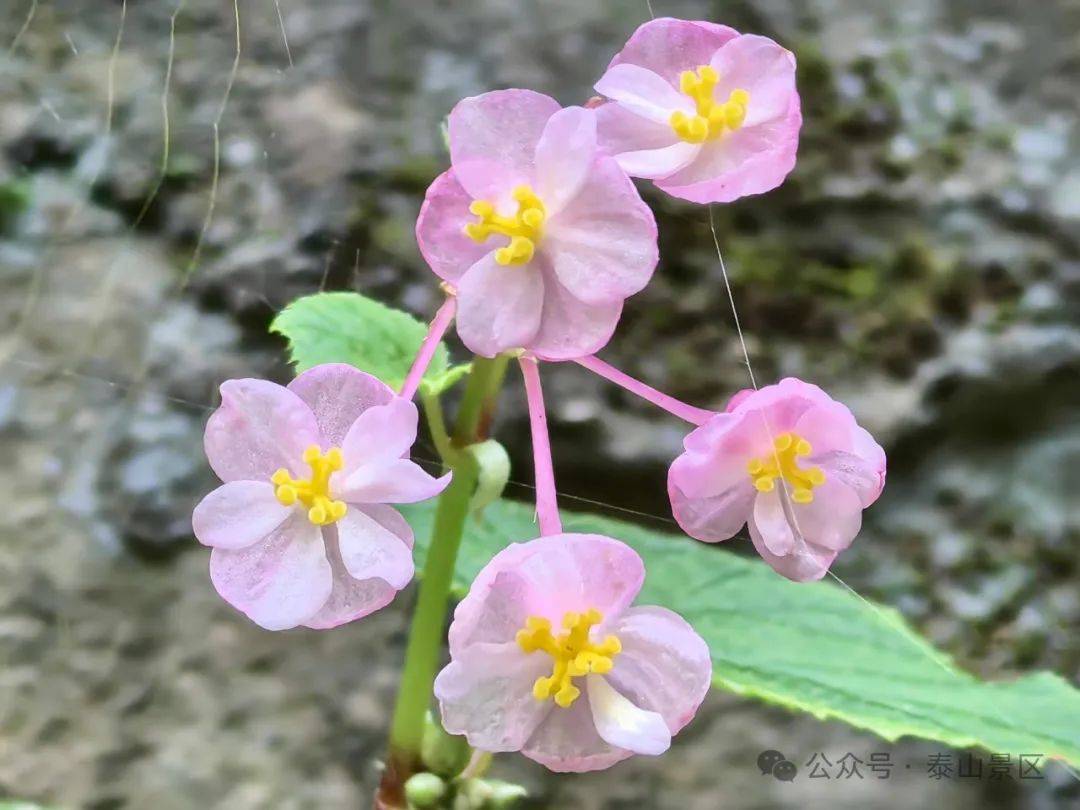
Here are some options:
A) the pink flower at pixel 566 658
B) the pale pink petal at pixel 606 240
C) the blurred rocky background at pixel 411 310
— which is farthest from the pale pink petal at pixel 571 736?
the blurred rocky background at pixel 411 310

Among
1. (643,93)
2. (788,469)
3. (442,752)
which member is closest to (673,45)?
(643,93)

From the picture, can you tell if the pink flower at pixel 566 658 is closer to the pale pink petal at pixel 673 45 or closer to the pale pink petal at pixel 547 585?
the pale pink petal at pixel 547 585

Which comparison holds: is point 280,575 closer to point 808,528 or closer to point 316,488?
point 316,488

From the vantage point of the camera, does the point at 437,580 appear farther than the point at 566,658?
Yes

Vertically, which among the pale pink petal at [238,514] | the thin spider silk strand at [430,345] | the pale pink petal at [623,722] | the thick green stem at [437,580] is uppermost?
the thin spider silk strand at [430,345]

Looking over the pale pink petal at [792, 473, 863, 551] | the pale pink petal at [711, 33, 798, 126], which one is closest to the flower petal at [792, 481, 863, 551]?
the pale pink petal at [792, 473, 863, 551]

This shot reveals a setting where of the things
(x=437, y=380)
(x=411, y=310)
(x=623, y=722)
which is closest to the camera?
(x=623, y=722)

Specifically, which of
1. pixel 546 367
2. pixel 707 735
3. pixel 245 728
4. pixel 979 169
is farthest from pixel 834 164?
pixel 245 728
